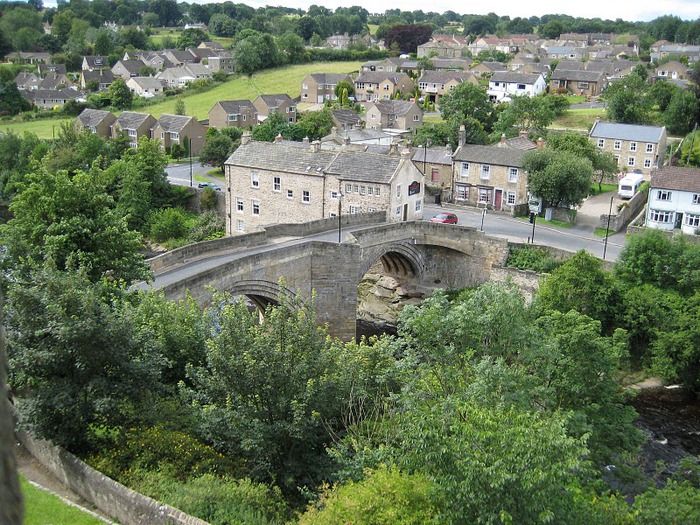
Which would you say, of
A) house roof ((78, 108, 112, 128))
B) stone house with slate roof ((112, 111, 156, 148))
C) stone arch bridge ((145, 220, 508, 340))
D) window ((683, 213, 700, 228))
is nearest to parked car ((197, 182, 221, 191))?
stone house with slate roof ((112, 111, 156, 148))

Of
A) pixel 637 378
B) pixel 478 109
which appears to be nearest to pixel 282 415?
pixel 637 378

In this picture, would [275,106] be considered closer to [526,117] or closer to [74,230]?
[526,117]

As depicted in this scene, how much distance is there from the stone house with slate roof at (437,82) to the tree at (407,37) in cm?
4897

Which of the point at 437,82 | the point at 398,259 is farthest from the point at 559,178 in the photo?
the point at 437,82

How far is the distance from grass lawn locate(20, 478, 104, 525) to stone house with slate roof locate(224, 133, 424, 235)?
28.2 m

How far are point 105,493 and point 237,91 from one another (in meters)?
99.1

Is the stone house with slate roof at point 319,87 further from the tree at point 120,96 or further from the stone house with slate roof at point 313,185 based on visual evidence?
the stone house with slate roof at point 313,185

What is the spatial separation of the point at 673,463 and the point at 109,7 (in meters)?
192

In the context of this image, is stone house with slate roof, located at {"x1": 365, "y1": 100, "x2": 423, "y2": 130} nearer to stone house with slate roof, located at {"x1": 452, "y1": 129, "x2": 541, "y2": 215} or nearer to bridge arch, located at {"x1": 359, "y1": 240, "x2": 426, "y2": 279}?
stone house with slate roof, located at {"x1": 452, "y1": 129, "x2": 541, "y2": 215}

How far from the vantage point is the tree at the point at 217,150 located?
72.2 metres

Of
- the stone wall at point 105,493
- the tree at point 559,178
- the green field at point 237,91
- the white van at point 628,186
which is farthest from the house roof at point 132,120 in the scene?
the stone wall at point 105,493

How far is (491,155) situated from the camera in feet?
179

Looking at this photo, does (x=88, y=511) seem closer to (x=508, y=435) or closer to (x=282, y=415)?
(x=282, y=415)

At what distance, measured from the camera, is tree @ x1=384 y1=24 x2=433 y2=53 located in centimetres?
15238
